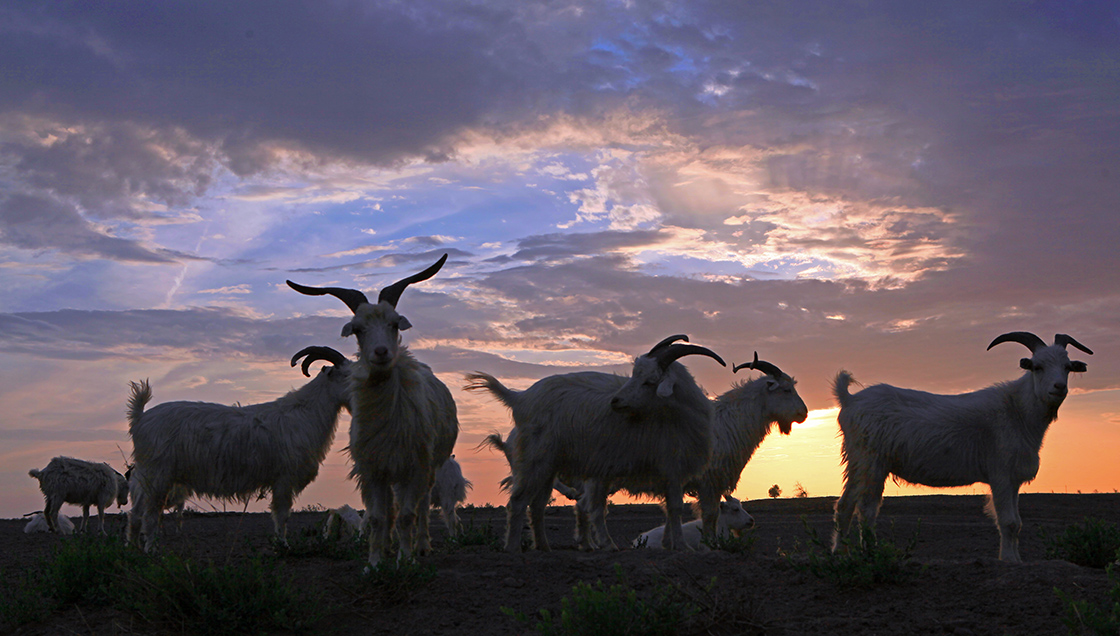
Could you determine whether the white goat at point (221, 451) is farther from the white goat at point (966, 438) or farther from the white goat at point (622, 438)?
the white goat at point (966, 438)

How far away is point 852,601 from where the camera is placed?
706cm

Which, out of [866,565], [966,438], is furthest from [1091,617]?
[966,438]

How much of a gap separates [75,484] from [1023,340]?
63.2 ft

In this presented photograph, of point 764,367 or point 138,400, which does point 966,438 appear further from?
point 138,400

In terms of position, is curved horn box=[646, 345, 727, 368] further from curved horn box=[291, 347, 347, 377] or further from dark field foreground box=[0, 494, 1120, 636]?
curved horn box=[291, 347, 347, 377]

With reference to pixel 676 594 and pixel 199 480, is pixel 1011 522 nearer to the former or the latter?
pixel 676 594

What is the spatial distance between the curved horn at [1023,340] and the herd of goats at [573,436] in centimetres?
2

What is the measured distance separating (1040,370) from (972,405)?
91 cm

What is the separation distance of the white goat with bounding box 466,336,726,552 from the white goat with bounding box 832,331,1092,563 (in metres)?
2.15

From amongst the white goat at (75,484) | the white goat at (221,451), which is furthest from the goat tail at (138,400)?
the white goat at (75,484)

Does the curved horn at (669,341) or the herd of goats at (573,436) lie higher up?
the curved horn at (669,341)

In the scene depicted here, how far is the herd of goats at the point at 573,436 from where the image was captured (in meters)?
8.52

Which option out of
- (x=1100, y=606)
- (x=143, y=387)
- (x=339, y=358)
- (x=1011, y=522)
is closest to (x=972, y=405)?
(x=1011, y=522)

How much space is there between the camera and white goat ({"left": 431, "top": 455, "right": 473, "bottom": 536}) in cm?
1580
